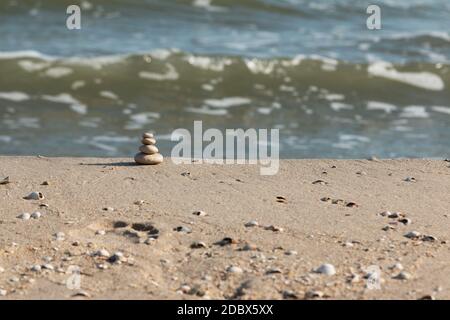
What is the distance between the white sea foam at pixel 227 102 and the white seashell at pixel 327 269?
17.7ft

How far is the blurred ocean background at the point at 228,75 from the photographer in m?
7.71

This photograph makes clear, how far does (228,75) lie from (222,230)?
6.01 metres

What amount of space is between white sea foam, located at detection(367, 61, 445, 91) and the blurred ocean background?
15 millimetres

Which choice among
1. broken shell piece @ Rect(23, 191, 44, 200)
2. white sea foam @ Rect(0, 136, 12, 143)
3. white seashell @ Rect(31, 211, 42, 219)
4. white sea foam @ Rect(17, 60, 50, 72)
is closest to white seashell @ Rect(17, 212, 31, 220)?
white seashell @ Rect(31, 211, 42, 219)

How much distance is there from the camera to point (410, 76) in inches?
394

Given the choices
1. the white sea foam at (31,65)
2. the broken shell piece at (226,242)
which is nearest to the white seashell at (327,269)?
the broken shell piece at (226,242)

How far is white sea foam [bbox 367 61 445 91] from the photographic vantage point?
974 centimetres

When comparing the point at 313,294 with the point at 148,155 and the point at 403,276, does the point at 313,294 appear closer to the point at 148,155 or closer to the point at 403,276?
the point at 403,276

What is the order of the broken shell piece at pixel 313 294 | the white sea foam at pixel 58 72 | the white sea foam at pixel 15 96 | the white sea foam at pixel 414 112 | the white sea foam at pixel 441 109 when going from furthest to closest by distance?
the white sea foam at pixel 58 72, the white sea foam at pixel 15 96, the white sea foam at pixel 441 109, the white sea foam at pixel 414 112, the broken shell piece at pixel 313 294

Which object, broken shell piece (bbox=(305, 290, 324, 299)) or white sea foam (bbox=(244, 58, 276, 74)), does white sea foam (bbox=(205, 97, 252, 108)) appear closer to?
white sea foam (bbox=(244, 58, 276, 74))

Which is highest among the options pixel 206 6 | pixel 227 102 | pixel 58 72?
pixel 206 6

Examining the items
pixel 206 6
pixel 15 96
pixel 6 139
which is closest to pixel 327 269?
pixel 6 139

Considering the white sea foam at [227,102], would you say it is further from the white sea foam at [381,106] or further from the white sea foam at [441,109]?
the white sea foam at [441,109]
